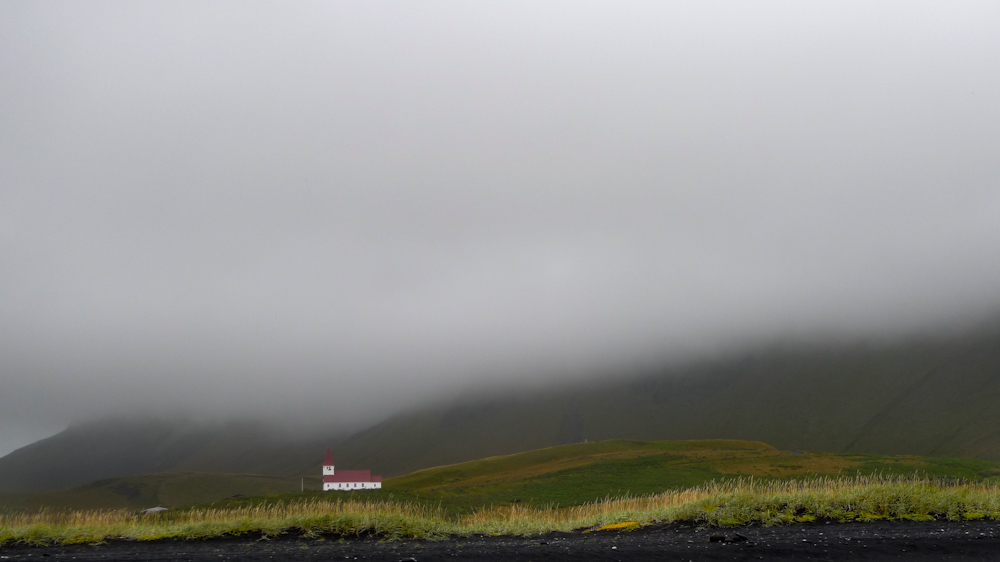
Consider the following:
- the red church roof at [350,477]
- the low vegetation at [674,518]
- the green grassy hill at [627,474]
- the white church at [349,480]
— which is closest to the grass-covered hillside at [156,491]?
the white church at [349,480]

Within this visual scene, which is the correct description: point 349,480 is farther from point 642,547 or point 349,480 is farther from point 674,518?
point 642,547

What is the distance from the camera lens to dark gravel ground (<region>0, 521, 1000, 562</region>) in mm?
11055

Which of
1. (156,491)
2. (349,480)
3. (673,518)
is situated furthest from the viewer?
(156,491)

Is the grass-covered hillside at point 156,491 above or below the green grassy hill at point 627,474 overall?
below

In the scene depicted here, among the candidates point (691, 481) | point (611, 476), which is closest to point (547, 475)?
point (611, 476)

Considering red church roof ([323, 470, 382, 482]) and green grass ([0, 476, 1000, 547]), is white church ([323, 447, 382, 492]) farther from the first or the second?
green grass ([0, 476, 1000, 547])

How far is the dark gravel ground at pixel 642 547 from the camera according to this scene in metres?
11.1

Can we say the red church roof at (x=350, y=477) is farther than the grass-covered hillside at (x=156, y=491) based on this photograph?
No

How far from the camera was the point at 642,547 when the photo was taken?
1193 cm

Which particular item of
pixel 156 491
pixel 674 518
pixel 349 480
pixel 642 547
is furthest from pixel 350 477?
pixel 642 547

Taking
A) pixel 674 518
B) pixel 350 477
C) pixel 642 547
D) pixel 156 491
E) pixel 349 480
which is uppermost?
pixel 642 547

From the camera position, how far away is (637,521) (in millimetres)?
15164

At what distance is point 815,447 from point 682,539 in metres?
193

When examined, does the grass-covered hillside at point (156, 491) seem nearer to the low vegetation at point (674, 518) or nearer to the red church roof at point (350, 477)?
the red church roof at point (350, 477)
